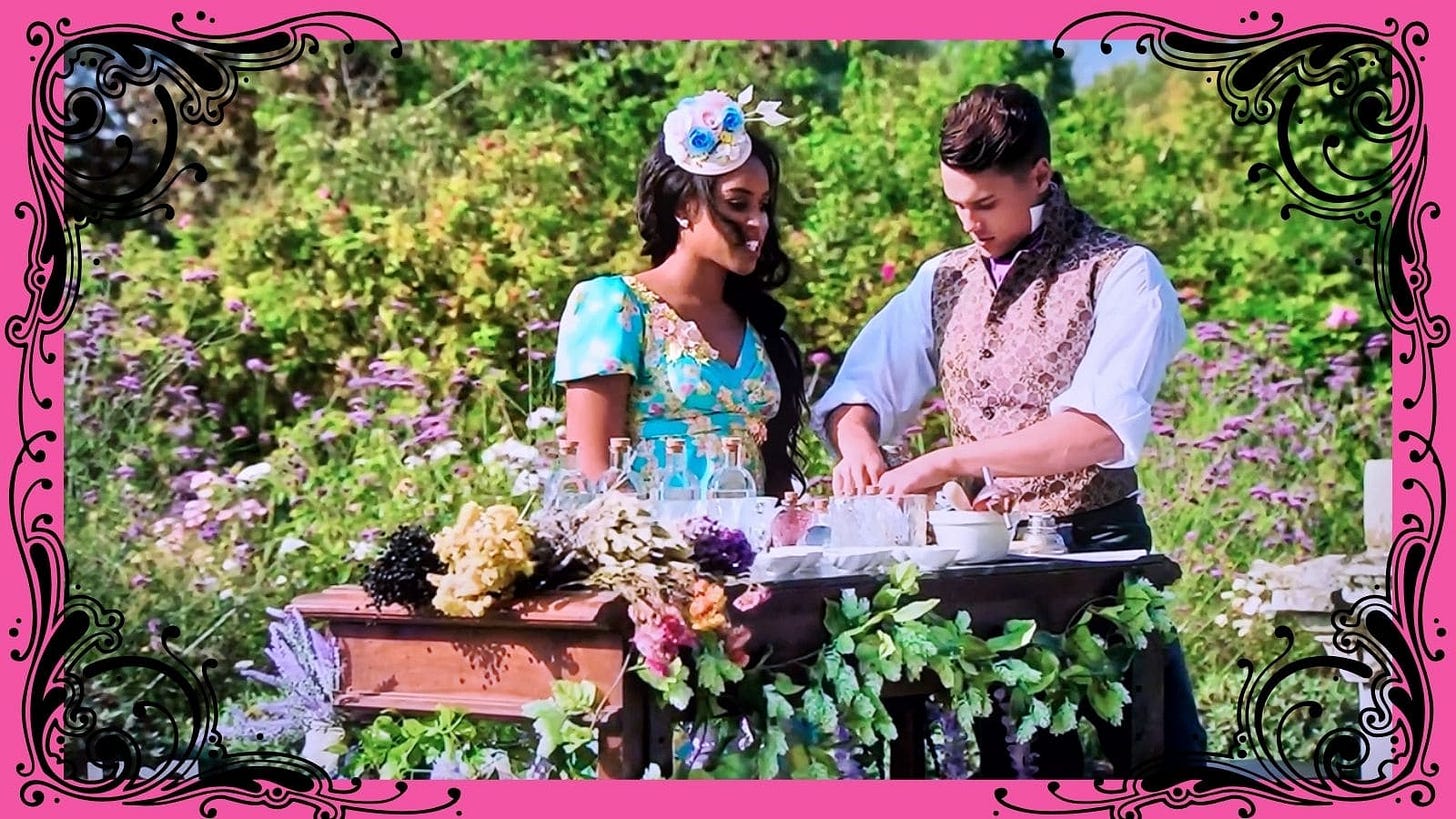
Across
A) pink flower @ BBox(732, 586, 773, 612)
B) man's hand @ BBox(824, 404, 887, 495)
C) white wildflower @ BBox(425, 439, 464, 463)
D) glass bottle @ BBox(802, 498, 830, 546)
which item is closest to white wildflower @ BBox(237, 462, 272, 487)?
white wildflower @ BBox(425, 439, 464, 463)

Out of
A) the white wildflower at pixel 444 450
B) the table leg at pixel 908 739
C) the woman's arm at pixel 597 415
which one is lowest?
the table leg at pixel 908 739

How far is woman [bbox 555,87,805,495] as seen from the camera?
17.0 ft

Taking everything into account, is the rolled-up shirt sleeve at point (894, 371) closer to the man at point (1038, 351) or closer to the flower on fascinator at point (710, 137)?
the man at point (1038, 351)

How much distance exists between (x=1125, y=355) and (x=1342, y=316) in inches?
39.3

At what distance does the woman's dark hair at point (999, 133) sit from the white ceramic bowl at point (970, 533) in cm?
98

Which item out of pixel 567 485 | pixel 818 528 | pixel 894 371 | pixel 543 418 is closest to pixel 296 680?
pixel 567 485

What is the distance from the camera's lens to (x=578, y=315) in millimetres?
5297

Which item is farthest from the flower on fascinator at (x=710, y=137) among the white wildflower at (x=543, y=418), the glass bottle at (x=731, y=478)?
the white wildflower at (x=543, y=418)

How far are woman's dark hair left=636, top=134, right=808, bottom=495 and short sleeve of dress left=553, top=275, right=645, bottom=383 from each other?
23cm

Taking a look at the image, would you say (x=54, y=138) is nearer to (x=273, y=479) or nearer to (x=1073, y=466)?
(x=273, y=479)

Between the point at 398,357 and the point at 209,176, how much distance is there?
2.39ft

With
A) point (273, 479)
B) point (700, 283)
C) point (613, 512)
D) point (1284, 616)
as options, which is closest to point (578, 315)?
point (700, 283)

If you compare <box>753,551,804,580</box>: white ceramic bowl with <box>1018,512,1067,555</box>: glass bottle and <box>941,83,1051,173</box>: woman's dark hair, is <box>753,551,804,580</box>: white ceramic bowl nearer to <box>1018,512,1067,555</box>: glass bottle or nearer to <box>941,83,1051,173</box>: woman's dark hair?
<box>1018,512,1067,555</box>: glass bottle

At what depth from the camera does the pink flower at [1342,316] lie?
19.6 feet
